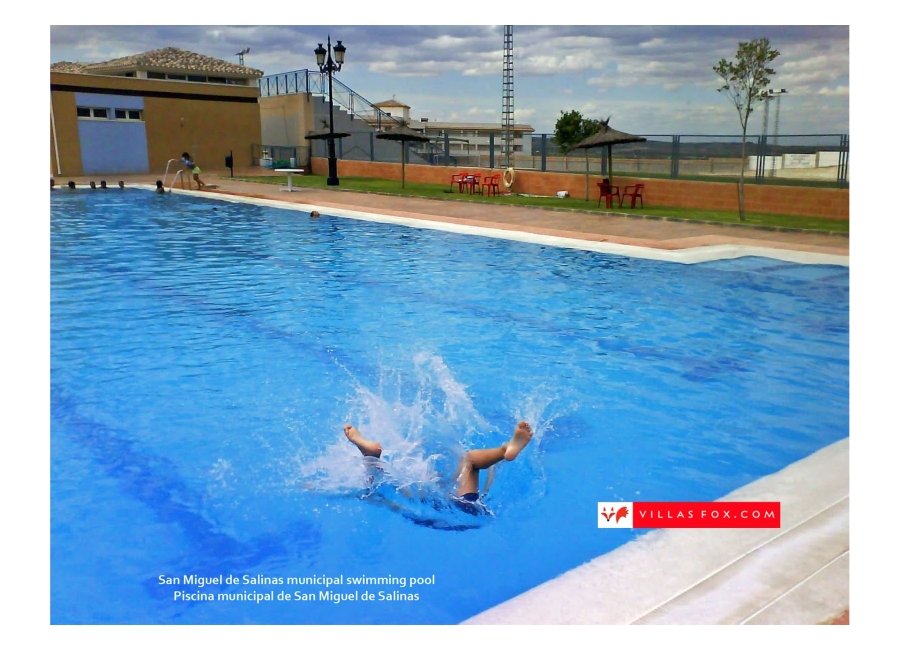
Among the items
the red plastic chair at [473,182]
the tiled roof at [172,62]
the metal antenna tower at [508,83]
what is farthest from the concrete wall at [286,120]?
the metal antenna tower at [508,83]

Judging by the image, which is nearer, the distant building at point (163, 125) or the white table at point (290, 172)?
the distant building at point (163, 125)

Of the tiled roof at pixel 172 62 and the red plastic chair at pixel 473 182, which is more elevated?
the red plastic chair at pixel 473 182

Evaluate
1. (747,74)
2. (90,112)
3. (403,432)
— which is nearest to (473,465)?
(403,432)

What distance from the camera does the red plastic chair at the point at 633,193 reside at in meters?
15.6

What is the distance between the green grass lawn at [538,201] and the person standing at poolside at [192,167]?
85 centimetres

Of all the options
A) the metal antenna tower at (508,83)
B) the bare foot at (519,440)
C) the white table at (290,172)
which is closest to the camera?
the bare foot at (519,440)

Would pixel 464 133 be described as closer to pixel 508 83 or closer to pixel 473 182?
pixel 508 83

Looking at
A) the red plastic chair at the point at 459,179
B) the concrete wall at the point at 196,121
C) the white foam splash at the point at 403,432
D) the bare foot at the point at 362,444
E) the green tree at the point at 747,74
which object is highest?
the concrete wall at the point at 196,121

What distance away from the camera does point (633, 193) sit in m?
15.8

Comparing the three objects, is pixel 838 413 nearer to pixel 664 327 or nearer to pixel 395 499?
pixel 395 499

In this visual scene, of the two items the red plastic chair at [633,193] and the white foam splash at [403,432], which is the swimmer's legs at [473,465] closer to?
the white foam splash at [403,432]

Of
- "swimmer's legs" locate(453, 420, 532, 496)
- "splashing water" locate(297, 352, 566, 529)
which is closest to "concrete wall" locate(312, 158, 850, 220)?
"swimmer's legs" locate(453, 420, 532, 496)

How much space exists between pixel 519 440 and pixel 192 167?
1499 cm

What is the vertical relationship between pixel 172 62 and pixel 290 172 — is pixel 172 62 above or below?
below
